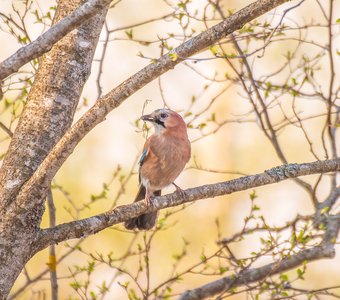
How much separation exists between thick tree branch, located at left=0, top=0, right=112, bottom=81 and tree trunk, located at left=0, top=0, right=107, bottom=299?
82cm

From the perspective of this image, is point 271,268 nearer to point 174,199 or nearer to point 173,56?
point 174,199

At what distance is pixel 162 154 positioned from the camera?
572 centimetres

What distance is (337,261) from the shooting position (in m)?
13.0

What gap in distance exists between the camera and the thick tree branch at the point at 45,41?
3.25m

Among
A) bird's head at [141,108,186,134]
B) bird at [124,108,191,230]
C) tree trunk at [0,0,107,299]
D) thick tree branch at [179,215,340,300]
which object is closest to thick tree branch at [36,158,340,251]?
tree trunk at [0,0,107,299]

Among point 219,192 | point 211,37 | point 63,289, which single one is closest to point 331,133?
point 219,192

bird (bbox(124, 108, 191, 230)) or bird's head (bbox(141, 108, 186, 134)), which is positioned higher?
bird's head (bbox(141, 108, 186, 134))

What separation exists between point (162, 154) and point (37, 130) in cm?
178

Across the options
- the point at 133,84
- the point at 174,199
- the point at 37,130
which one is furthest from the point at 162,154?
the point at 133,84

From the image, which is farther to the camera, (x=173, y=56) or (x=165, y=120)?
(x=165, y=120)

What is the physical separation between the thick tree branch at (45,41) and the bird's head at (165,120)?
2.39 m

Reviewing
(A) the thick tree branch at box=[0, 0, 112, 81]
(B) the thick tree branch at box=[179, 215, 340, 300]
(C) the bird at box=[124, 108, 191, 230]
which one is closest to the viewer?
(A) the thick tree branch at box=[0, 0, 112, 81]

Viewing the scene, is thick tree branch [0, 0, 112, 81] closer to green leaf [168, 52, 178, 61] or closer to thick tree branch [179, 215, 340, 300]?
green leaf [168, 52, 178, 61]

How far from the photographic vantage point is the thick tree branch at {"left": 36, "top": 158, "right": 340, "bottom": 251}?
3891 millimetres
